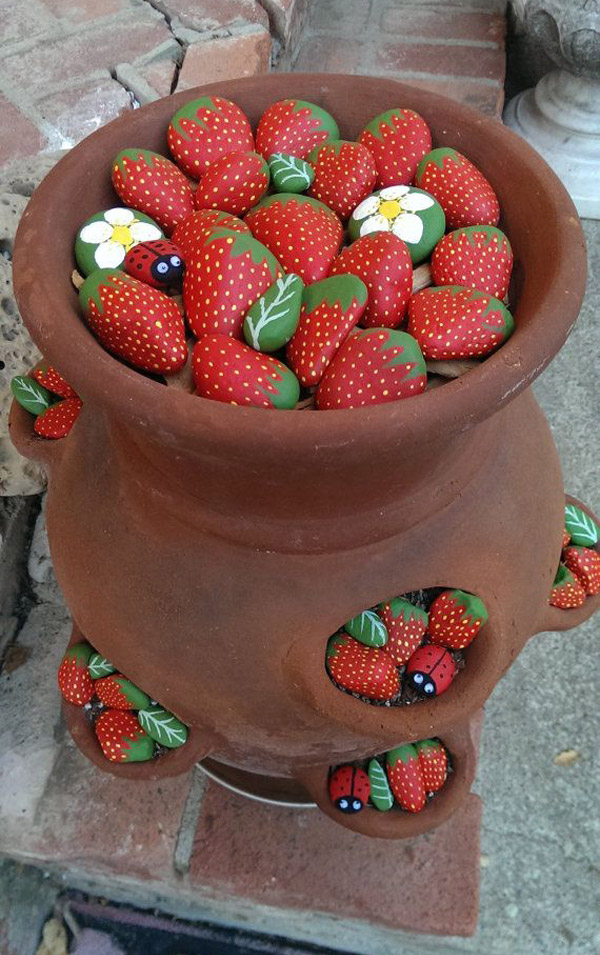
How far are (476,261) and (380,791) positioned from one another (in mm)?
545

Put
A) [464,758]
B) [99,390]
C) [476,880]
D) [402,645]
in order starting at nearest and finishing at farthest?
[99,390] → [402,645] → [464,758] → [476,880]

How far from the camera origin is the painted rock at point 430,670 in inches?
28.7

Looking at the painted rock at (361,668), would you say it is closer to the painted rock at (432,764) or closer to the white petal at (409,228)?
the painted rock at (432,764)

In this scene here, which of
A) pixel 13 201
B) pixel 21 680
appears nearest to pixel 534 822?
pixel 21 680

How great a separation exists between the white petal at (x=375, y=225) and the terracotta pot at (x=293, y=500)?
110 mm

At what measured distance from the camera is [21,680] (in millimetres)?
1237

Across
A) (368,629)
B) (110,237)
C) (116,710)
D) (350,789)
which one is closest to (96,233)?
(110,237)

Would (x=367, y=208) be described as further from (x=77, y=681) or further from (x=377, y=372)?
(x=77, y=681)

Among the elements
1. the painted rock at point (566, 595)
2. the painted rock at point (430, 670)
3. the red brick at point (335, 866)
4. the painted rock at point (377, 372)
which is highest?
the painted rock at point (377, 372)

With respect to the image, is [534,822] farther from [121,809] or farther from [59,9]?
[59,9]

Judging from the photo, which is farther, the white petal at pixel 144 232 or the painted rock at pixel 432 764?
the painted rock at pixel 432 764

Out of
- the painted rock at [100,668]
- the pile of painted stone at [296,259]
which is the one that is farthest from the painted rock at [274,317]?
the painted rock at [100,668]

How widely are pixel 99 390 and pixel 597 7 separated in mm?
1507

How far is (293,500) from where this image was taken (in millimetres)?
623
